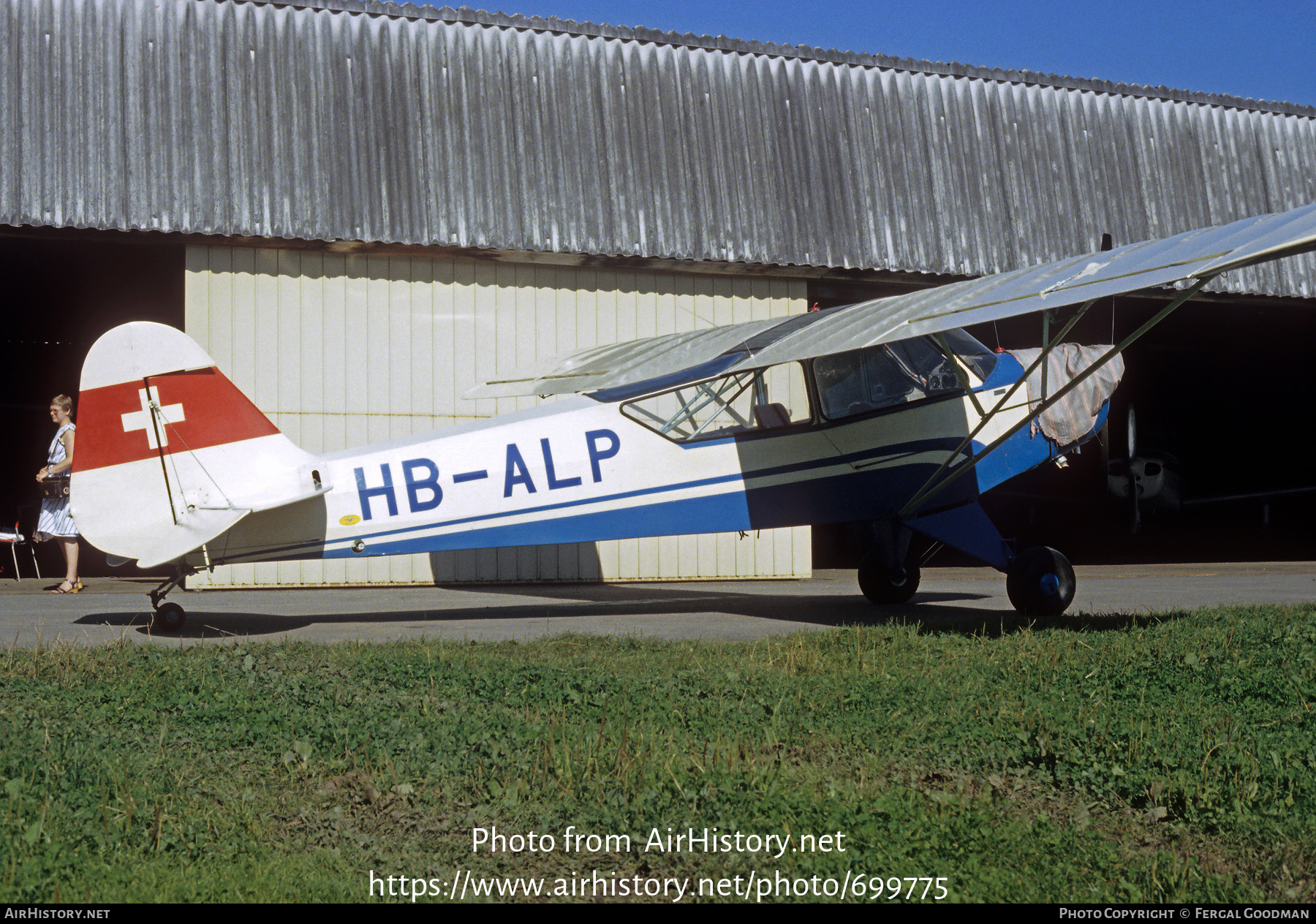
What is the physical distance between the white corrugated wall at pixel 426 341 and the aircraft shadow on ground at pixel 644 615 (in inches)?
56.4

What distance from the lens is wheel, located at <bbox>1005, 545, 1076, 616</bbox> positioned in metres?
8.54

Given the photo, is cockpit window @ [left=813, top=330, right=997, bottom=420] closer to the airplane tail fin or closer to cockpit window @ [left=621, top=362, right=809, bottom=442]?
cockpit window @ [left=621, top=362, right=809, bottom=442]

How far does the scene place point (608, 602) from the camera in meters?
10.8

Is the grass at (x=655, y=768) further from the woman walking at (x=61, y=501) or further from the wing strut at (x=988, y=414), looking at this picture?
the woman walking at (x=61, y=501)

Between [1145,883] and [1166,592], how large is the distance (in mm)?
8958

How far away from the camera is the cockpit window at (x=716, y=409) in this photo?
8867 mm

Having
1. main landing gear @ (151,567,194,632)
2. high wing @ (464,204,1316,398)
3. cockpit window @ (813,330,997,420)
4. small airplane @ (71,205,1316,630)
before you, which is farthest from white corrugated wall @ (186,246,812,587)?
cockpit window @ (813,330,997,420)

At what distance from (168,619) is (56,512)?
16.6 feet

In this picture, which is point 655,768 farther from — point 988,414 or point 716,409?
point 716,409

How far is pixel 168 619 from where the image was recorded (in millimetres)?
7727

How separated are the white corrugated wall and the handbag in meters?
1.62

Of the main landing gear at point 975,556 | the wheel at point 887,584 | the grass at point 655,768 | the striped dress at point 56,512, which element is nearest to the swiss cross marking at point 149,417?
the grass at point 655,768

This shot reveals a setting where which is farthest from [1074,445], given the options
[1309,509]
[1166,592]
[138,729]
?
[1309,509]

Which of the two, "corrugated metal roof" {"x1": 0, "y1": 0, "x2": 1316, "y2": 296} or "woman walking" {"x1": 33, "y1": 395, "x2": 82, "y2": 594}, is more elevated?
"corrugated metal roof" {"x1": 0, "y1": 0, "x2": 1316, "y2": 296}
